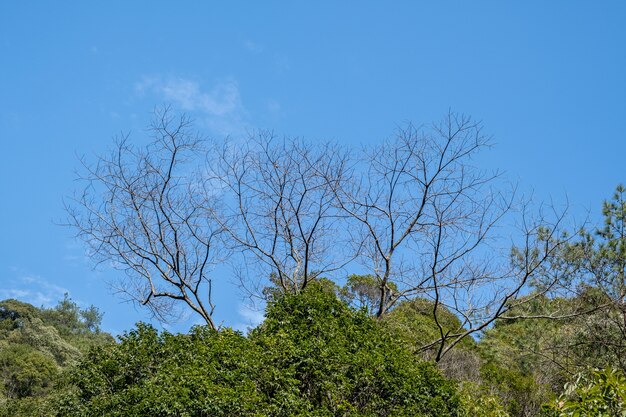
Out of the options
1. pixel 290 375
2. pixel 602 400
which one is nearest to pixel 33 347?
pixel 290 375

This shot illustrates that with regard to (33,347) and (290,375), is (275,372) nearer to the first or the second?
(290,375)

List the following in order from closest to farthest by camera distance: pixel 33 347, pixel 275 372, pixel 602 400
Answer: pixel 602 400, pixel 275 372, pixel 33 347

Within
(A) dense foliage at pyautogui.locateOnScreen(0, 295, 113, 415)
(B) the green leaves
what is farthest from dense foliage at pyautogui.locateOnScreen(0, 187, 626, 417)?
(A) dense foliage at pyautogui.locateOnScreen(0, 295, 113, 415)

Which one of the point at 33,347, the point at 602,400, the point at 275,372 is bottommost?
the point at 602,400

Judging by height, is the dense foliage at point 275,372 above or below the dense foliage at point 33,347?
below

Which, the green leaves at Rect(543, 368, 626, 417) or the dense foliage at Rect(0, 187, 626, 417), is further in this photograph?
the dense foliage at Rect(0, 187, 626, 417)

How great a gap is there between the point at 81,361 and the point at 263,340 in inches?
86.7

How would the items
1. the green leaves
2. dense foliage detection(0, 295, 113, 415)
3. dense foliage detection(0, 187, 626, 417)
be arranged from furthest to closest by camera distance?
dense foliage detection(0, 295, 113, 415) < dense foliage detection(0, 187, 626, 417) < the green leaves

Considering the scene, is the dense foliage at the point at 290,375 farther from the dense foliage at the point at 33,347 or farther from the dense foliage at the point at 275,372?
the dense foliage at the point at 33,347

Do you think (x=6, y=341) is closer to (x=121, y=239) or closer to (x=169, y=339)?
(x=121, y=239)

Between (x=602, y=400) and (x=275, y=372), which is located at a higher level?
(x=275, y=372)

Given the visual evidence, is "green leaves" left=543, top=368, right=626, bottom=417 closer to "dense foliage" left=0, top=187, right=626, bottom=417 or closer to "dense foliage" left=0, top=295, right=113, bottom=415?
"dense foliage" left=0, top=187, right=626, bottom=417

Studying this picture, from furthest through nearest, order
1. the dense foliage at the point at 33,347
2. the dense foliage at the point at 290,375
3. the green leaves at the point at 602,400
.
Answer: the dense foliage at the point at 33,347, the dense foliage at the point at 290,375, the green leaves at the point at 602,400

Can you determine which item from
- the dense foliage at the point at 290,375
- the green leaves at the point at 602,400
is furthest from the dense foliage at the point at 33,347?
the green leaves at the point at 602,400
